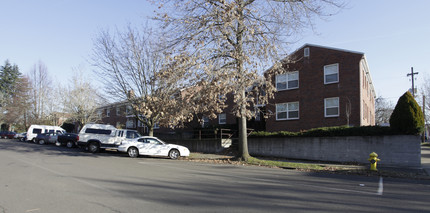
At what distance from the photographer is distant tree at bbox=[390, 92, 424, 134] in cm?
1440

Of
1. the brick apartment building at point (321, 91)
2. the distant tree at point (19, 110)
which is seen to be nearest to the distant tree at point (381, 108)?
the brick apartment building at point (321, 91)

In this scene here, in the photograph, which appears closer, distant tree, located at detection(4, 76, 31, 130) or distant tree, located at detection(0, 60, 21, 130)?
distant tree, located at detection(4, 76, 31, 130)

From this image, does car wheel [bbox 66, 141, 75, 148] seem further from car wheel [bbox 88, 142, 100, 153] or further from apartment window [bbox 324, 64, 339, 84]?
apartment window [bbox 324, 64, 339, 84]

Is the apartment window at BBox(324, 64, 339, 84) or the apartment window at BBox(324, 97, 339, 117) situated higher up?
the apartment window at BBox(324, 64, 339, 84)

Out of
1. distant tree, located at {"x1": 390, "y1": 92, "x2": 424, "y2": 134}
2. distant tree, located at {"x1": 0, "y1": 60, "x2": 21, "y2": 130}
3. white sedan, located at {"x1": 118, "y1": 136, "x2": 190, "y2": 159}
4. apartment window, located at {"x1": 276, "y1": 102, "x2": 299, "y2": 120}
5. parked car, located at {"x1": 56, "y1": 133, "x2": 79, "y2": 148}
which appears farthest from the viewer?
distant tree, located at {"x1": 0, "y1": 60, "x2": 21, "y2": 130}

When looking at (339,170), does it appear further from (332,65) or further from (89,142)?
(89,142)

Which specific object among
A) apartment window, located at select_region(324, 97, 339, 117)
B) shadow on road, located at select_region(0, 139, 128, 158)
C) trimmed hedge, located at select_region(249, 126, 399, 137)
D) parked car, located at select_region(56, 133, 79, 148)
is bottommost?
shadow on road, located at select_region(0, 139, 128, 158)

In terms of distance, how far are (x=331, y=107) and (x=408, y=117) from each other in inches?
302

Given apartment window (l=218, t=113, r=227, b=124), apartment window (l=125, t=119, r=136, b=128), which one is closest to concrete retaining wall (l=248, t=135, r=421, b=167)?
apartment window (l=218, t=113, r=227, b=124)

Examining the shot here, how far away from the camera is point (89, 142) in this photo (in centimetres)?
2061

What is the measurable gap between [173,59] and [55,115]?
31796 millimetres

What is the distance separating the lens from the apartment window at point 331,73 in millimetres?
22014

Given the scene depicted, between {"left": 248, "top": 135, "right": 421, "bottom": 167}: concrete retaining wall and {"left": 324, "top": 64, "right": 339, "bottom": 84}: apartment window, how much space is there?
6488 mm

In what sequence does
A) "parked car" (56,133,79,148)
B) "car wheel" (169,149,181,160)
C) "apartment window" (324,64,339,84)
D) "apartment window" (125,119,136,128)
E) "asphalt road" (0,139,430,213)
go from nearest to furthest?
"asphalt road" (0,139,430,213) → "car wheel" (169,149,181,160) → "apartment window" (324,64,339,84) → "parked car" (56,133,79,148) → "apartment window" (125,119,136,128)
